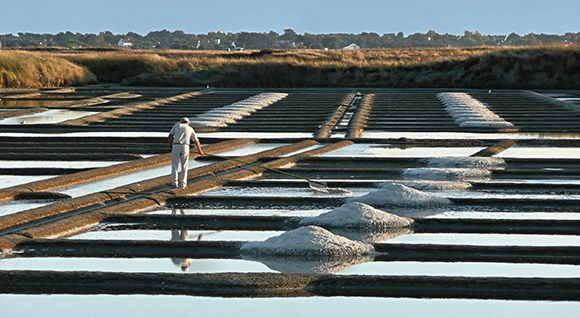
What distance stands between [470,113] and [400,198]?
8.75m

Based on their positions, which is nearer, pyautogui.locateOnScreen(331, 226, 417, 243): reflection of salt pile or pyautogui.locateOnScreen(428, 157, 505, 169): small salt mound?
pyautogui.locateOnScreen(331, 226, 417, 243): reflection of salt pile

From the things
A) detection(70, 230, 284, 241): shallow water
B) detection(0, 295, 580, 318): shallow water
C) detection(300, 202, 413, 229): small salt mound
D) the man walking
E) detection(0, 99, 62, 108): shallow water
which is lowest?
detection(0, 99, 62, 108): shallow water

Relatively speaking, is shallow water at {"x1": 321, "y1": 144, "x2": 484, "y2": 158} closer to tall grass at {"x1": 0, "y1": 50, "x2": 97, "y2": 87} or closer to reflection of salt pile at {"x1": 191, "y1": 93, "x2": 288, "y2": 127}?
reflection of salt pile at {"x1": 191, "y1": 93, "x2": 288, "y2": 127}

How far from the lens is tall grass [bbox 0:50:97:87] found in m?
25.3

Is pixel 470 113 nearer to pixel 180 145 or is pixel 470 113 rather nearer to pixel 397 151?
pixel 397 151

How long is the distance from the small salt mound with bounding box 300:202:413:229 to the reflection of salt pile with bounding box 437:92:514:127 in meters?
7.89

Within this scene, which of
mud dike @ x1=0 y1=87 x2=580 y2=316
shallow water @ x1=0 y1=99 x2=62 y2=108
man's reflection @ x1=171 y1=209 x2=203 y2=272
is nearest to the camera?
mud dike @ x1=0 y1=87 x2=580 y2=316

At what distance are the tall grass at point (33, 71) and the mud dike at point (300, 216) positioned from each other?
15006mm

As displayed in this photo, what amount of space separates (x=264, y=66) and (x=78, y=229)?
2269cm

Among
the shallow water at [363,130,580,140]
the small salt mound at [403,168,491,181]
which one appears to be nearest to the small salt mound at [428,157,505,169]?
the small salt mound at [403,168,491,181]

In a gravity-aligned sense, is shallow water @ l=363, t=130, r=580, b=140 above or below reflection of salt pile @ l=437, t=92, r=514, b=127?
below

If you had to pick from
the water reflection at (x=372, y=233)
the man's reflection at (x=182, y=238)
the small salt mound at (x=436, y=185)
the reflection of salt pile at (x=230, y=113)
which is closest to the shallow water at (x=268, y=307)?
the man's reflection at (x=182, y=238)

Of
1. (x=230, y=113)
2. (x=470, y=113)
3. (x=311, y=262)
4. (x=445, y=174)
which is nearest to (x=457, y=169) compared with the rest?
(x=445, y=174)

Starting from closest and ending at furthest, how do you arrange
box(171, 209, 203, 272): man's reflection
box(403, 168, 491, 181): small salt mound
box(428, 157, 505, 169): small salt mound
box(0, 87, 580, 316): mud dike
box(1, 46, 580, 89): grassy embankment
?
1. box(0, 87, 580, 316): mud dike
2. box(171, 209, 203, 272): man's reflection
3. box(403, 168, 491, 181): small salt mound
4. box(428, 157, 505, 169): small salt mound
5. box(1, 46, 580, 89): grassy embankment
